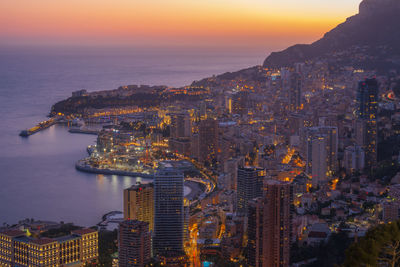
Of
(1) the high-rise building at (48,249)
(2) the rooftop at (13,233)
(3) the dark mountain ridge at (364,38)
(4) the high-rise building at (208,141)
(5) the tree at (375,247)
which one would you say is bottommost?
(1) the high-rise building at (48,249)

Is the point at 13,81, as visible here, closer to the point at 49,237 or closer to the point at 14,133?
the point at 14,133

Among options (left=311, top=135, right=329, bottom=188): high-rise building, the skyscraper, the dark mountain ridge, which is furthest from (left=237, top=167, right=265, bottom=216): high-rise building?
the dark mountain ridge

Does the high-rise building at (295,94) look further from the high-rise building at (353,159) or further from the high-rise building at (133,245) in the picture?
the high-rise building at (133,245)

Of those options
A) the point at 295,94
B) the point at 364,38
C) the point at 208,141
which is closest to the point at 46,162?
the point at 208,141

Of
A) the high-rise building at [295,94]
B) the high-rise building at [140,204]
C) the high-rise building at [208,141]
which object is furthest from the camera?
the high-rise building at [295,94]

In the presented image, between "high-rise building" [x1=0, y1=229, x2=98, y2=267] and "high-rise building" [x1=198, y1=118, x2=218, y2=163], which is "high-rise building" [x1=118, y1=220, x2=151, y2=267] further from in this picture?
"high-rise building" [x1=198, y1=118, x2=218, y2=163]

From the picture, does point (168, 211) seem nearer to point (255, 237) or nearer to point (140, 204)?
point (140, 204)

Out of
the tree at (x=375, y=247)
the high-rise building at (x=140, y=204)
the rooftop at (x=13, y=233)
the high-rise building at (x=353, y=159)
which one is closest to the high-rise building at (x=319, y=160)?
the high-rise building at (x=353, y=159)
